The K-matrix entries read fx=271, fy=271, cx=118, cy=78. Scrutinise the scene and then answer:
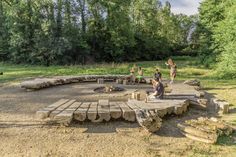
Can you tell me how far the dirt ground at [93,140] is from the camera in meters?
6.30

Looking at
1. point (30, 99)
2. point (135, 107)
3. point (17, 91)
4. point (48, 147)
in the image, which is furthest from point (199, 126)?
point (17, 91)

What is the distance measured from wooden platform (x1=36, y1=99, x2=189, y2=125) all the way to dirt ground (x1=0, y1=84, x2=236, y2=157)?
0.74 feet

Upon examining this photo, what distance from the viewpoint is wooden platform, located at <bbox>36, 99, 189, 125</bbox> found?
7922mm

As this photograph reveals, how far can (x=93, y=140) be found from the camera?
7012 millimetres

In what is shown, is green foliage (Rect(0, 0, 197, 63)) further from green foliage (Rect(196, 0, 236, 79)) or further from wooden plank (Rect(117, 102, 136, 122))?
wooden plank (Rect(117, 102, 136, 122))

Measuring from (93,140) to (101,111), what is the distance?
132cm

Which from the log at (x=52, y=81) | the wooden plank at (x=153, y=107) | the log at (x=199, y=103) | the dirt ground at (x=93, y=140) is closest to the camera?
the dirt ground at (x=93, y=140)

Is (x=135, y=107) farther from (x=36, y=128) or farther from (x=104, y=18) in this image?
(x=104, y=18)

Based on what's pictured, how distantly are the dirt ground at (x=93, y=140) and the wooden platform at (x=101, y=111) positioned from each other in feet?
0.74

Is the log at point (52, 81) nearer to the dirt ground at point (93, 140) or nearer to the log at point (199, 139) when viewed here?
the dirt ground at point (93, 140)

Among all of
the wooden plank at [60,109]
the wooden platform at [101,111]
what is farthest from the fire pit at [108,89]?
the wooden platform at [101,111]

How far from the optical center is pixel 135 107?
866 centimetres

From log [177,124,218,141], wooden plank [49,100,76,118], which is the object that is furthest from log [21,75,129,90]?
log [177,124,218,141]

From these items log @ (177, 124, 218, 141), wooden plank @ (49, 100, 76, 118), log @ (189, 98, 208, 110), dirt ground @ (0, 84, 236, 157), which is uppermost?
wooden plank @ (49, 100, 76, 118)
